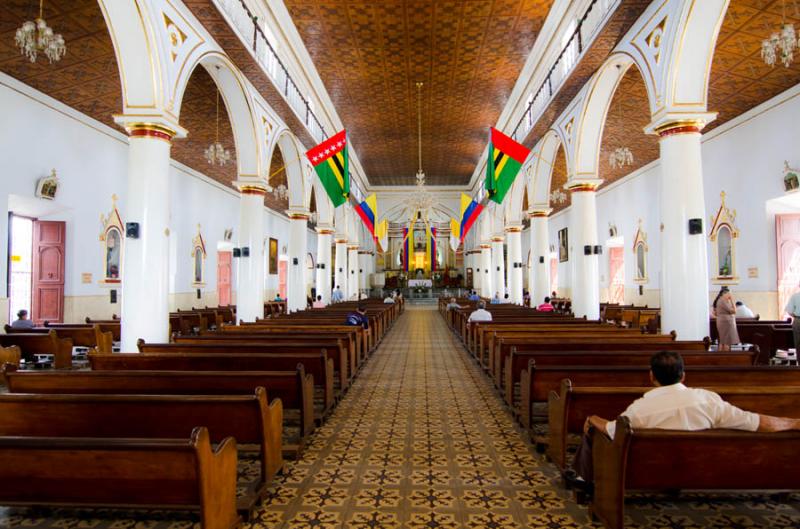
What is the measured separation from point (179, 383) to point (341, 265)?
778 inches

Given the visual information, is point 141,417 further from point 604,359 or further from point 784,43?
point 784,43

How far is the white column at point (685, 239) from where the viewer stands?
25.0 ft

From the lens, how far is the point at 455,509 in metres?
3.45

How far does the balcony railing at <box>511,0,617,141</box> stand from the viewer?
31.1ft

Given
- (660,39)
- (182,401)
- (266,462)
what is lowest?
(266,462)

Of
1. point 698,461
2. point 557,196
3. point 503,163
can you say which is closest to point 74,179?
point 503,163

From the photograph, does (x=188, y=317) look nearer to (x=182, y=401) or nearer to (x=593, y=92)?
(x=182, y=401)

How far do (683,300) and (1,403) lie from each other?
8.16m

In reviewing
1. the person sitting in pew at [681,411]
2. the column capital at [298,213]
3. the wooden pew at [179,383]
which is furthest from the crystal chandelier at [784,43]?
the column capital at [298,213]

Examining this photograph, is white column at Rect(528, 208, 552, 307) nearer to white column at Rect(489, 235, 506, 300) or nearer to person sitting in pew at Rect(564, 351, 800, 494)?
white column at Rect(489, 235, 506, 300)

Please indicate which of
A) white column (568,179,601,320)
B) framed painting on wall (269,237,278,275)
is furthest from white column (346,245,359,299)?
Answer: white column (568,179,601,320)

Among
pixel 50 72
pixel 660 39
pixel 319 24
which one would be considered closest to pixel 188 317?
pixel 50 72

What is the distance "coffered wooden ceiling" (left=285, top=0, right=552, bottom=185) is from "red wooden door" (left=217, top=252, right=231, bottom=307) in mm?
7609

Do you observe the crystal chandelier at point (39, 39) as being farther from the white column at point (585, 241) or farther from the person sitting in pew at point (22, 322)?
the white column at point (585, 241)
